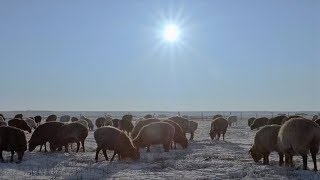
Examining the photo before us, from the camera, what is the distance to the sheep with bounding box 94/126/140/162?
71.1 ft

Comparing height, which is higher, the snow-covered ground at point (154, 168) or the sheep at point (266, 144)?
the sheep at point (266, 144)

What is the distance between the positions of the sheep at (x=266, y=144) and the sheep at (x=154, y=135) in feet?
19.7

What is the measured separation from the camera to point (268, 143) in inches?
784

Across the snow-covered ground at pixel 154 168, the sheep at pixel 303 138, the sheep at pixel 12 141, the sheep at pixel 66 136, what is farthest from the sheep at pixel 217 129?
the sheep at pixel 12 141

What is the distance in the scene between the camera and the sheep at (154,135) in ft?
81.1

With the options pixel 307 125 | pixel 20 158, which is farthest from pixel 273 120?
pixel 20 158

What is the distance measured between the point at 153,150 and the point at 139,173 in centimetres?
952

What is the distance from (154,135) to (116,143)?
3.70 metres

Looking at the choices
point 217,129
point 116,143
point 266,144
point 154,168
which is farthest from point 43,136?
point 217,129

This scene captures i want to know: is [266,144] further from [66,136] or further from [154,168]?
[66,136]

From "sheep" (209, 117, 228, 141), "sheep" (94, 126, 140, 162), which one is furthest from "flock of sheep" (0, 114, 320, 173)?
"sheep" (209, 117, 228, 141)

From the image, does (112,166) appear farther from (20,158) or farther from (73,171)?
(20,158)

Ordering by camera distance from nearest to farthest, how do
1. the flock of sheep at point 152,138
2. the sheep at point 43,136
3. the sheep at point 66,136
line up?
the flock of sheep at point 152,138, the sheep at point 66,136, the sheep at point 43,136

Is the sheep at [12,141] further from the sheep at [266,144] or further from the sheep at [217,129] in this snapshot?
the sheep at [217,129]
